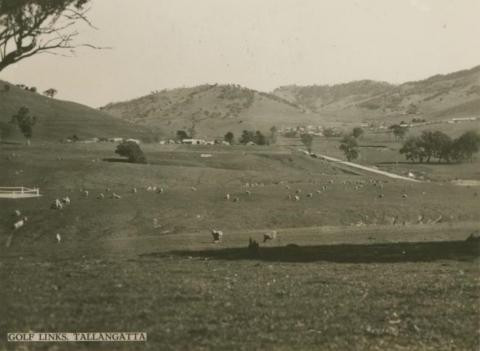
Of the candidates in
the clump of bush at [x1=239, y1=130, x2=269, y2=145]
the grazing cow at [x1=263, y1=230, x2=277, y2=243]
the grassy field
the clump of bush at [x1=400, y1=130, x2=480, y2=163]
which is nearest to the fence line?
the grassy field

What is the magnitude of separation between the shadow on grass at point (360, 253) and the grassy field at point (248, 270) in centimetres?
11

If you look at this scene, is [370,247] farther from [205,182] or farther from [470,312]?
[205,182]

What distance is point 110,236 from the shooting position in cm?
4588

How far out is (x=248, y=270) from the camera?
78.3 feet

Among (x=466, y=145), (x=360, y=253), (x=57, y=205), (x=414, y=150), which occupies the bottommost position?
(x=57, y=205)

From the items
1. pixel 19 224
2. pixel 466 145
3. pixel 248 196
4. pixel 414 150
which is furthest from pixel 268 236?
pixel 466 145

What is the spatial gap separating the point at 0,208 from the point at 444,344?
47671 millimetres

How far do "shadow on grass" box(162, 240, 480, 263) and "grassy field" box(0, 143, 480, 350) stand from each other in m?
Result: 0.11

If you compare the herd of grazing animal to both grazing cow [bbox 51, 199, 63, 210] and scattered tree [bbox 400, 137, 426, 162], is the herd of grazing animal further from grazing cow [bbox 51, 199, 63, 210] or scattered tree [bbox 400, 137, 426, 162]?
scattered tree [bbox 400, 137, 426, 162]

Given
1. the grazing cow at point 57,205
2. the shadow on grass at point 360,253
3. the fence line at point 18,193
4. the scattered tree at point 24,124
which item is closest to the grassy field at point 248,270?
the shadow on grass at point 360,253

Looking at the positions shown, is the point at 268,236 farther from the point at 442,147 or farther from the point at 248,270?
the point at 442,147

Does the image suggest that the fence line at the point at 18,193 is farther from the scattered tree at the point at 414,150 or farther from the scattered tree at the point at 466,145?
the scattered tree at the point at 466,145

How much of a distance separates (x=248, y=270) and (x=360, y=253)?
9.40 meters

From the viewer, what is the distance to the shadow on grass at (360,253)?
28.8 metres
